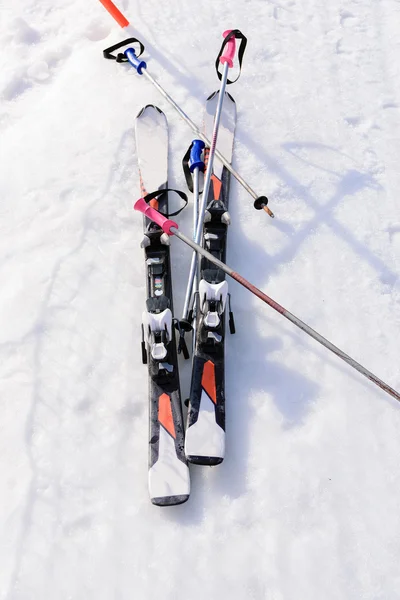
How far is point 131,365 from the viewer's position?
3.15m

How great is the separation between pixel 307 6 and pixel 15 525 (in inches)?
210

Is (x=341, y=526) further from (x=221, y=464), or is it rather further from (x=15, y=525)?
(x=15, y=525)

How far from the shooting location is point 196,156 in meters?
3.76

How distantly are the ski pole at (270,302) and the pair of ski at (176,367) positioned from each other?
3.5 inches

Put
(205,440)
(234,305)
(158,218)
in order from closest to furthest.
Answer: (205,440), (158,218), (234,305)

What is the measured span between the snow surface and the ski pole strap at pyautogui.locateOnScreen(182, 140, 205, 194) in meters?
0.33

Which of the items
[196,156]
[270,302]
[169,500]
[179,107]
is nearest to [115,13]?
[179,107]

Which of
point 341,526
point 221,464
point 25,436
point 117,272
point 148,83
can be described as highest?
point 148,83

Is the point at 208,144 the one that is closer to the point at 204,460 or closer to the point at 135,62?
the point at 135,62

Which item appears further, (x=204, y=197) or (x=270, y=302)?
(x=204, y=197)

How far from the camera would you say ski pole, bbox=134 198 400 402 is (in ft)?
9.37

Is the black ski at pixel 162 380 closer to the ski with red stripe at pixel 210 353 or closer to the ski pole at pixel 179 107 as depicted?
the ski with red stripe at pixel 210 353

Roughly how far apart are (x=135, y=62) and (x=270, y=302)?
2591 mm

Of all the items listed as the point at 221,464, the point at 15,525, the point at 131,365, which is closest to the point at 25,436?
the point at 15,525
